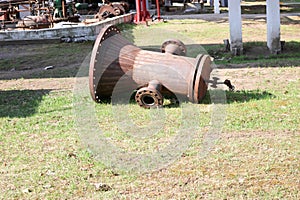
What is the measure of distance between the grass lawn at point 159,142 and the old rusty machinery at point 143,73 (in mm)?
199

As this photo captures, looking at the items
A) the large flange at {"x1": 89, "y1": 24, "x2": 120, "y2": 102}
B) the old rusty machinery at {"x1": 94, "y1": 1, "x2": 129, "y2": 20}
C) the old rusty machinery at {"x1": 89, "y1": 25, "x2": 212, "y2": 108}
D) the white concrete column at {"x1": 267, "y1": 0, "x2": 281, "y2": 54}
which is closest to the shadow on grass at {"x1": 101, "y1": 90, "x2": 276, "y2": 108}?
the old rusty machinery at {"x1": 89, "y1": 25, "x2": 212, "y2": 108}

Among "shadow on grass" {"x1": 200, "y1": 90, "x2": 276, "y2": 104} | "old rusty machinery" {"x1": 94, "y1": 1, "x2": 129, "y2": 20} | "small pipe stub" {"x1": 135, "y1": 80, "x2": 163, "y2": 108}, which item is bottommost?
"shadow on grass" {"x1": 200, "y1": 90, "x2": 276, "y2": 104}

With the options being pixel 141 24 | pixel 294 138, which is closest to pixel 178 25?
pixel 141 24

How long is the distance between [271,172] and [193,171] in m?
0.72

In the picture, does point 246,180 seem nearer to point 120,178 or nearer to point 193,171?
point 193,171

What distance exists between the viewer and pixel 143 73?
283 inches

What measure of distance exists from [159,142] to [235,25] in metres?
6.22

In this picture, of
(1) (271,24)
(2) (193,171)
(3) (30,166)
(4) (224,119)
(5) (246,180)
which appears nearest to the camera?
(5) (246,180)

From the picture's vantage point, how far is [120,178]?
4965 mm

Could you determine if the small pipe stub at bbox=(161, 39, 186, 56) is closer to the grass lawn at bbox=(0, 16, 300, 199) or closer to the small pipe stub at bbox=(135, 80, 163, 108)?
the grass lawn at bbox=(0, 16, 300, 199)

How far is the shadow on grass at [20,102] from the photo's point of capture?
7402 millimetres

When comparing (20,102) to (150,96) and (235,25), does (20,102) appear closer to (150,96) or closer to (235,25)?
(150,96)

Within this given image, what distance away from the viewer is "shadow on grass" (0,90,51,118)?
7.40 m

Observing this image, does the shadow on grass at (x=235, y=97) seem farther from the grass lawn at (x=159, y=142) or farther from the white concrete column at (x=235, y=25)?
the white concrete column at (x=235, y=25)
